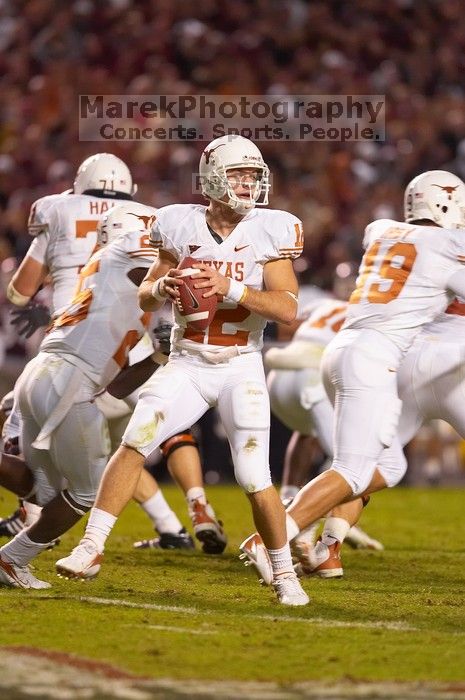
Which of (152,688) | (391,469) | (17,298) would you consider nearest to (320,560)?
(391,469)

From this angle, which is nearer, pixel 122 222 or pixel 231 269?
pixel 231 269

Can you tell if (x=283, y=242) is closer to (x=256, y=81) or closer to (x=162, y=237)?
(x=162, y=237)

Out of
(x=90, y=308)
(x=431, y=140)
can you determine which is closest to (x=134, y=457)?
(x=90, y=308)

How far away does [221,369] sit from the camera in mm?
5004

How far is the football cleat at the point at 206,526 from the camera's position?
22.4 feet

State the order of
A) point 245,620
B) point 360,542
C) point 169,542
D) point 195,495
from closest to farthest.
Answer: point 245,620 → point 195,495 → point 169,542 → point 360,542

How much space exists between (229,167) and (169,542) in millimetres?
2641

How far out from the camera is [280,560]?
4930mm

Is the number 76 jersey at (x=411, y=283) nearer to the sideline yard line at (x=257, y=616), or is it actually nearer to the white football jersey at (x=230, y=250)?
the white football jersey at (x=230, y=250)

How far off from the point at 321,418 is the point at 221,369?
2.73 meters

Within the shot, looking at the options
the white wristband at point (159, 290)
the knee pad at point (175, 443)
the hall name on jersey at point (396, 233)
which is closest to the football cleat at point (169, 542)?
the knee pad at point (175, 443)

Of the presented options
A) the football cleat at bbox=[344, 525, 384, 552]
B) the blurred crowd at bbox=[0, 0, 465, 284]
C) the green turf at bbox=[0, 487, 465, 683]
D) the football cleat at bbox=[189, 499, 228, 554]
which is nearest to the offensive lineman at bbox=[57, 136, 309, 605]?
the green turf at bbox=[0, 487, 465, 683]

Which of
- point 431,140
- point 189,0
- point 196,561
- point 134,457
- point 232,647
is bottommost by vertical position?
point 196,561

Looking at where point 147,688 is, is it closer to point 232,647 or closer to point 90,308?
point 232,647
